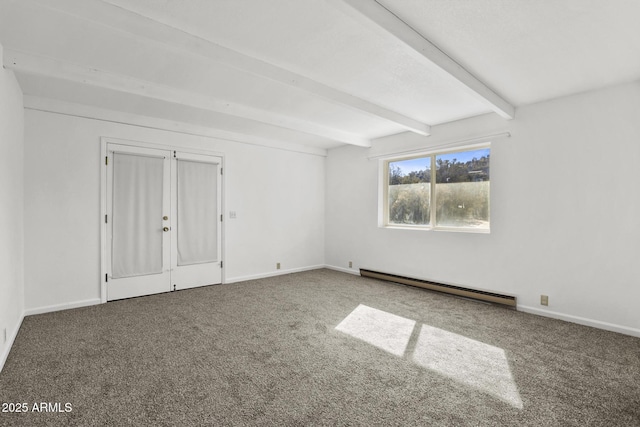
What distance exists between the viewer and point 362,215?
586 centimetres

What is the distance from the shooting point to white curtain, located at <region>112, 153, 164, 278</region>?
4.18 metres

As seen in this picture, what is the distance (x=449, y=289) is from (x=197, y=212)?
4057 mm

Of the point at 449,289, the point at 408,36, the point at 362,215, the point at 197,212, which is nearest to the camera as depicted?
the point at 408,36

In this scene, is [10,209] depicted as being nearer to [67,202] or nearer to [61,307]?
[67,202]

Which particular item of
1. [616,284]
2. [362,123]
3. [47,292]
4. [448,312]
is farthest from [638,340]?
[47,292]

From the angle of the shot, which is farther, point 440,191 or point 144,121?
point 440,191

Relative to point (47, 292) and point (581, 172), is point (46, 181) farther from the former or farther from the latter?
point (581, 172)

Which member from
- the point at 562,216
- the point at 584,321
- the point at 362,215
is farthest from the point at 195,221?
the point at 584,321

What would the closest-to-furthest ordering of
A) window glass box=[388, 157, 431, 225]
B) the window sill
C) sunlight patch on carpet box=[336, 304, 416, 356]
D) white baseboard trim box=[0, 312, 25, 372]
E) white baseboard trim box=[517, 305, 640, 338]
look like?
white baseboard trim box=[0, 312, 25, 372]
sunlight patch on carpet box=[336, 304, 416, 356]
white baseboard trim box=[517, 305, 640, 338]
the window sill
window glass box=[388, 157, 431, 225]

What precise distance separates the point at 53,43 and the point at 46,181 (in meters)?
1.90

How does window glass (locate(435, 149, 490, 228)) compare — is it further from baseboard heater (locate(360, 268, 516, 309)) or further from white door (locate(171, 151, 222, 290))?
white door (locate(171, 151, 222, 290))

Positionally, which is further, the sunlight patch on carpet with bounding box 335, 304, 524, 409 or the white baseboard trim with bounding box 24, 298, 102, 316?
the white baseboard trim with bounding box 24, 298, 102, 316

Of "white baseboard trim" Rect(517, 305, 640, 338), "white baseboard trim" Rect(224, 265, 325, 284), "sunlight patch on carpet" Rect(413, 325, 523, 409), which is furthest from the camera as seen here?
"white baseboard trim" Rect(224, 265, 325, 284)

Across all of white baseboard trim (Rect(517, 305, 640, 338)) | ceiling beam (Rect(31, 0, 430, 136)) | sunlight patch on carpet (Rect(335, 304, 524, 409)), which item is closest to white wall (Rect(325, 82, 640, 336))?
white baseboard trim (Rect(517, 305, 640, 338))
